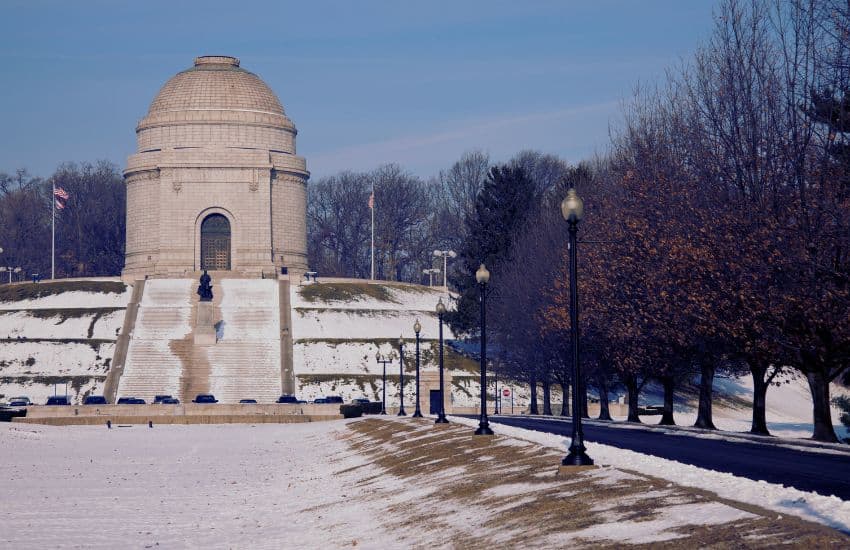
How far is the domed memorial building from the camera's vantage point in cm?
12062

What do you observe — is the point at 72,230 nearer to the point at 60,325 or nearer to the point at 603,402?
the point at 60,325

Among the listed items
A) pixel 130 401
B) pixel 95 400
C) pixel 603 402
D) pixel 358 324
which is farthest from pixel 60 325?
pixel 603 402

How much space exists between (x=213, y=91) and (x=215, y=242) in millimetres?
14144

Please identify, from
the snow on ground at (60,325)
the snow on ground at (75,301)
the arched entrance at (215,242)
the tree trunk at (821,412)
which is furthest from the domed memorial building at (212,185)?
the tree trunk at (821,412)

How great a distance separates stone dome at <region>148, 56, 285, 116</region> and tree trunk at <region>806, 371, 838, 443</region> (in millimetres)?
90856

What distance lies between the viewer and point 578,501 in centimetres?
1903

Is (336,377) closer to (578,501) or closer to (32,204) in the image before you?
(578,501)

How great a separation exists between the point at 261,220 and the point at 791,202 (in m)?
88.6

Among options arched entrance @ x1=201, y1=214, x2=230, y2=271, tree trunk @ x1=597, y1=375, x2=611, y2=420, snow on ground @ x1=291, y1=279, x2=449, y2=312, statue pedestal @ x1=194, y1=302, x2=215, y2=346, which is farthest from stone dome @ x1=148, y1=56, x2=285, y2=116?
tree trunk @ x1=597, y1=375, x2=611, y2=420

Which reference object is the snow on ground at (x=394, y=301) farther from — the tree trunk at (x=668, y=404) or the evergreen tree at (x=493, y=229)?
the tree trunk at (x=668, y=404)

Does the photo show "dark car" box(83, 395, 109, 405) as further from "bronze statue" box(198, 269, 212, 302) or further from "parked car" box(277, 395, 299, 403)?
"bronze statue" box(198, 269, 212, 302)

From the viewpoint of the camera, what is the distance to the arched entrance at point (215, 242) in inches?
4761

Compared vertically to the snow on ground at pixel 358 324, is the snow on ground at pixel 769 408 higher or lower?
lower

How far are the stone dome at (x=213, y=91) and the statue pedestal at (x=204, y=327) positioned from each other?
33.4 m
